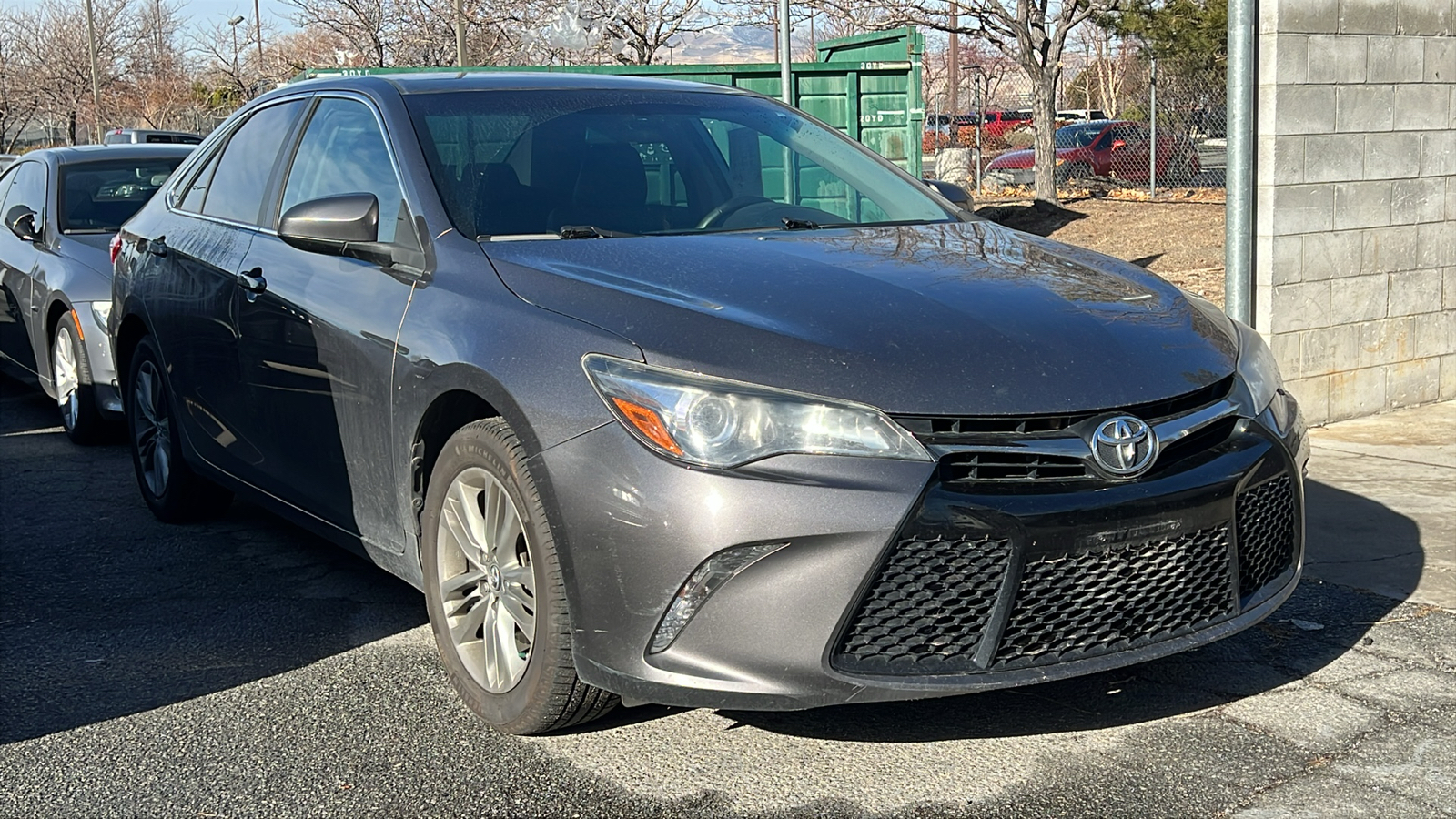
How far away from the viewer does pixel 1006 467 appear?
316 cm

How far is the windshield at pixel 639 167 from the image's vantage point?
4199 millimetres

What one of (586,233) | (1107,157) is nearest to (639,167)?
(586,233)

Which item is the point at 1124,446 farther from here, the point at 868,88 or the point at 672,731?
the point at 868,88

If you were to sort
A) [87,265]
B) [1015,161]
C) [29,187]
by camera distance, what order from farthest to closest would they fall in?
1. [1015,161]
2. [29,187]
3. [87,265]

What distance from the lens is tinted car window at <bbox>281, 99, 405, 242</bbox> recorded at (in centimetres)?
427

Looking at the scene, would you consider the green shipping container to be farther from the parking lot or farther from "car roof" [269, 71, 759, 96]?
the parking lot

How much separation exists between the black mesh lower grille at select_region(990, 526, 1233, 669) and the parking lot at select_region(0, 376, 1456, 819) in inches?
13.1

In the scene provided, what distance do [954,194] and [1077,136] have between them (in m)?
23.1

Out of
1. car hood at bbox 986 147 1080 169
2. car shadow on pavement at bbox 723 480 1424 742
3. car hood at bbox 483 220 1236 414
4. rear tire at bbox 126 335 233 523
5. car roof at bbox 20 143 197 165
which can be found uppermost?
car roof at bbox 20 143 197 165

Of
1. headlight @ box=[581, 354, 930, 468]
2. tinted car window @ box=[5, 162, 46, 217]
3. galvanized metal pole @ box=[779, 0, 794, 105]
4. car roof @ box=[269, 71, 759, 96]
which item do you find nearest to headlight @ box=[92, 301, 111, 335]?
tinted car window @ box=[5, 162, 46, 217]

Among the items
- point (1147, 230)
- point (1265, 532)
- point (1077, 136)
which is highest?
point (1077, 136)

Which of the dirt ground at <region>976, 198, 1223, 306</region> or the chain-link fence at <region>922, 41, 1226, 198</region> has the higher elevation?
the chain-link fence at <region>922, 41, 1226, 198</region>

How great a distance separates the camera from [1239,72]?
6945mm

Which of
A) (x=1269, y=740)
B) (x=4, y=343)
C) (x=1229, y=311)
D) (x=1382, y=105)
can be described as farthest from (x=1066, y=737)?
(x=4, y=343)
